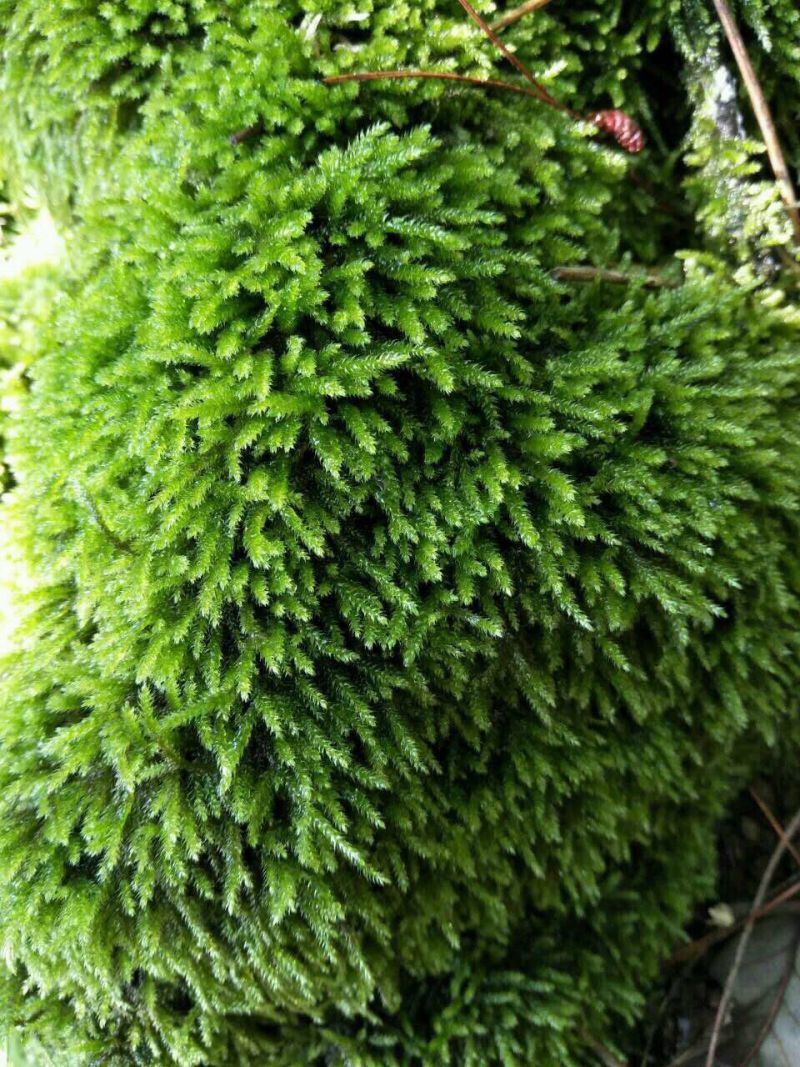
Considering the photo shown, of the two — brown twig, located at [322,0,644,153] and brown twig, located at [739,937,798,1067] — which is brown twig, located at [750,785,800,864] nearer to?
brown twig, located at [739,937,798,1067]

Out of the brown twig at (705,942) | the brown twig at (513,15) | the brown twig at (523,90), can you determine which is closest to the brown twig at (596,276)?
the brown twig at (523,90)

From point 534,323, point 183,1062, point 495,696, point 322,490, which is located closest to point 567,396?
point 534,323

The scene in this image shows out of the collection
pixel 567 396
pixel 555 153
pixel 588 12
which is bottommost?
pixel 567 396

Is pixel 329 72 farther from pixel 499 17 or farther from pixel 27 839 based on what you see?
pixel 27 839

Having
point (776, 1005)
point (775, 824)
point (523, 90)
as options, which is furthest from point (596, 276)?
point (776, 1005)

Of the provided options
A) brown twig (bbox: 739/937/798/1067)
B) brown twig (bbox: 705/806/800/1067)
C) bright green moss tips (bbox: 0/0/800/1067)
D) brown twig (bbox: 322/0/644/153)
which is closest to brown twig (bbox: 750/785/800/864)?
brown twig (bbox: 705/806/800/1067)

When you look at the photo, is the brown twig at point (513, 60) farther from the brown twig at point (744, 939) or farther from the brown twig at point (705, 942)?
the brown twig at point (705, 942)
